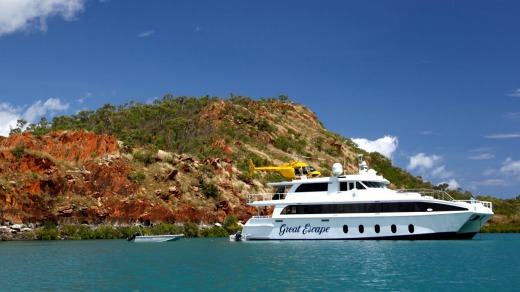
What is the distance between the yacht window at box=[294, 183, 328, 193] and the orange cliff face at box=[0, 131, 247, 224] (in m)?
23.5

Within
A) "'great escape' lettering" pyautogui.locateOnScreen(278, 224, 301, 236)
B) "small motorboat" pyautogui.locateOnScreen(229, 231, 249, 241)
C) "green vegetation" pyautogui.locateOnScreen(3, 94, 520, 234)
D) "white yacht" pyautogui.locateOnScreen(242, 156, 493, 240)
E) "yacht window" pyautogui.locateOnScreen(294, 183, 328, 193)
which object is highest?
"green vegetation" pyautogui.locateOnScreen(3, 94, 520, 234)

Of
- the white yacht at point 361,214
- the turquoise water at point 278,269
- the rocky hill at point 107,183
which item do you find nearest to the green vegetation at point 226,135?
the rocky hill at point 107,183

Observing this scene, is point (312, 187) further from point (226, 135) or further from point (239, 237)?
point (226, 135)

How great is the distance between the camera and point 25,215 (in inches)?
2207

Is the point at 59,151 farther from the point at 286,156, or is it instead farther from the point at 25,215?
the point at 286,156

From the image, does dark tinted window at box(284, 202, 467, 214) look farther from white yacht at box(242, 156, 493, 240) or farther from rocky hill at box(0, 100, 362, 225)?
rocky hill at box(0, 100, 362, 225)

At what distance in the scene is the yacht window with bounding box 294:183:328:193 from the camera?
42.9 meters

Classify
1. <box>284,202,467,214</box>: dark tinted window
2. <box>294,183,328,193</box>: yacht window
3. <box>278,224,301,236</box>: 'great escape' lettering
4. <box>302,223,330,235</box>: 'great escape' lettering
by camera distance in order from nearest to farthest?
<box>284,202,467,214</box>: dark tinted window < <box>302,223,330,235</box>: 'great escape' lettering < <box>294,183,328,193</box>: yacht window < <box>278,224,301,236</box>: 'great escape' lettering

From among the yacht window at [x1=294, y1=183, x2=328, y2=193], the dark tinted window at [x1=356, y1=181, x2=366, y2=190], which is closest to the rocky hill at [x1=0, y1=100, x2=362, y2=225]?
the yacht window at [x1=294, y1=183, x2=328, y2=193]

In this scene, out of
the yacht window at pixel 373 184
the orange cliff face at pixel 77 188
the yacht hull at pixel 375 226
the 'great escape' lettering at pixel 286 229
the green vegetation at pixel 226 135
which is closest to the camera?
the yacht hull at pixel 375 226

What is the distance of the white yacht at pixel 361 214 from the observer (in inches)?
1540

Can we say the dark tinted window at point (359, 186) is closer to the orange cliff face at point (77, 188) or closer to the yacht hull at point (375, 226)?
the yacht hull at point (375, 226)

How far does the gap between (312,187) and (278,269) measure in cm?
1748

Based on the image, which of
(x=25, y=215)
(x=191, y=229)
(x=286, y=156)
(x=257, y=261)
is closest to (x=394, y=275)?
(x=257, y=261)
